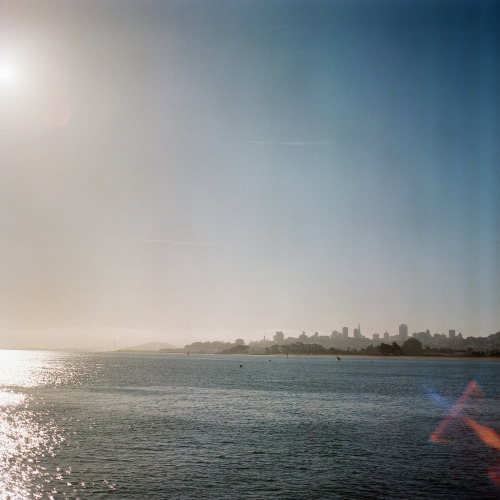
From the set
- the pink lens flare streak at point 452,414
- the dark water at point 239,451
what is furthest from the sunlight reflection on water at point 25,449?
the pink lens flare streak at point 452,414

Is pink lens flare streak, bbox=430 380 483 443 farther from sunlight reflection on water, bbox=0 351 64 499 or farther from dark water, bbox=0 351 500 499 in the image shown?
sunlight reflection on water, bbox=0 351 64 499

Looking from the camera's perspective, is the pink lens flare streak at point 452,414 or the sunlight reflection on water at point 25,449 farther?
the pink lens flare streak at point 452,414

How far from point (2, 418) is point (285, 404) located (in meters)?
51.3

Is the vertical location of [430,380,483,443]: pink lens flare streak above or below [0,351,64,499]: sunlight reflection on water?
below

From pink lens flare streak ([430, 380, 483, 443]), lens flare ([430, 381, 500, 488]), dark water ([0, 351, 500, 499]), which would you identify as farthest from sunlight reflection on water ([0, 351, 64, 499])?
pink lens flare streak ([430, 380, 483, 443])

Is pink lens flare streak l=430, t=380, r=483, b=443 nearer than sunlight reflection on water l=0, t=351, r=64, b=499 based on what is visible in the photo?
No

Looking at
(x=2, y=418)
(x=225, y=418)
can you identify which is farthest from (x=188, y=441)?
(x=2, y=418)

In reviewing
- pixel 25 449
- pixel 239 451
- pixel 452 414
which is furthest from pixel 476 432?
pixel 25 449

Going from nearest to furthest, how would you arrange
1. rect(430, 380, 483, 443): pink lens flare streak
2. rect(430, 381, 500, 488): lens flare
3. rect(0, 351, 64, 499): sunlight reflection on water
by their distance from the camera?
rect(0, 351, 64, 499): sunlight reflection on water < rect(430, 381, 500, 488): lens flare < rect(430, 380, 483, 443): pink lens flare streak

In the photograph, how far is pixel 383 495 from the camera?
3781 centimetres

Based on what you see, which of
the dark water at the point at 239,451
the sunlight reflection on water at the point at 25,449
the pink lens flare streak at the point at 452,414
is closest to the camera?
the sunlight reflection on water at the point at 25,449

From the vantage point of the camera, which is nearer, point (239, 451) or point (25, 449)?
point (25, 449)

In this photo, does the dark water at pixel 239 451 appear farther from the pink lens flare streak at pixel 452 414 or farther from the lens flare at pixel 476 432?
the pink lens flare streak at pixel 452 414

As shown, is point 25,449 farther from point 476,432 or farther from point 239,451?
point 476,432
